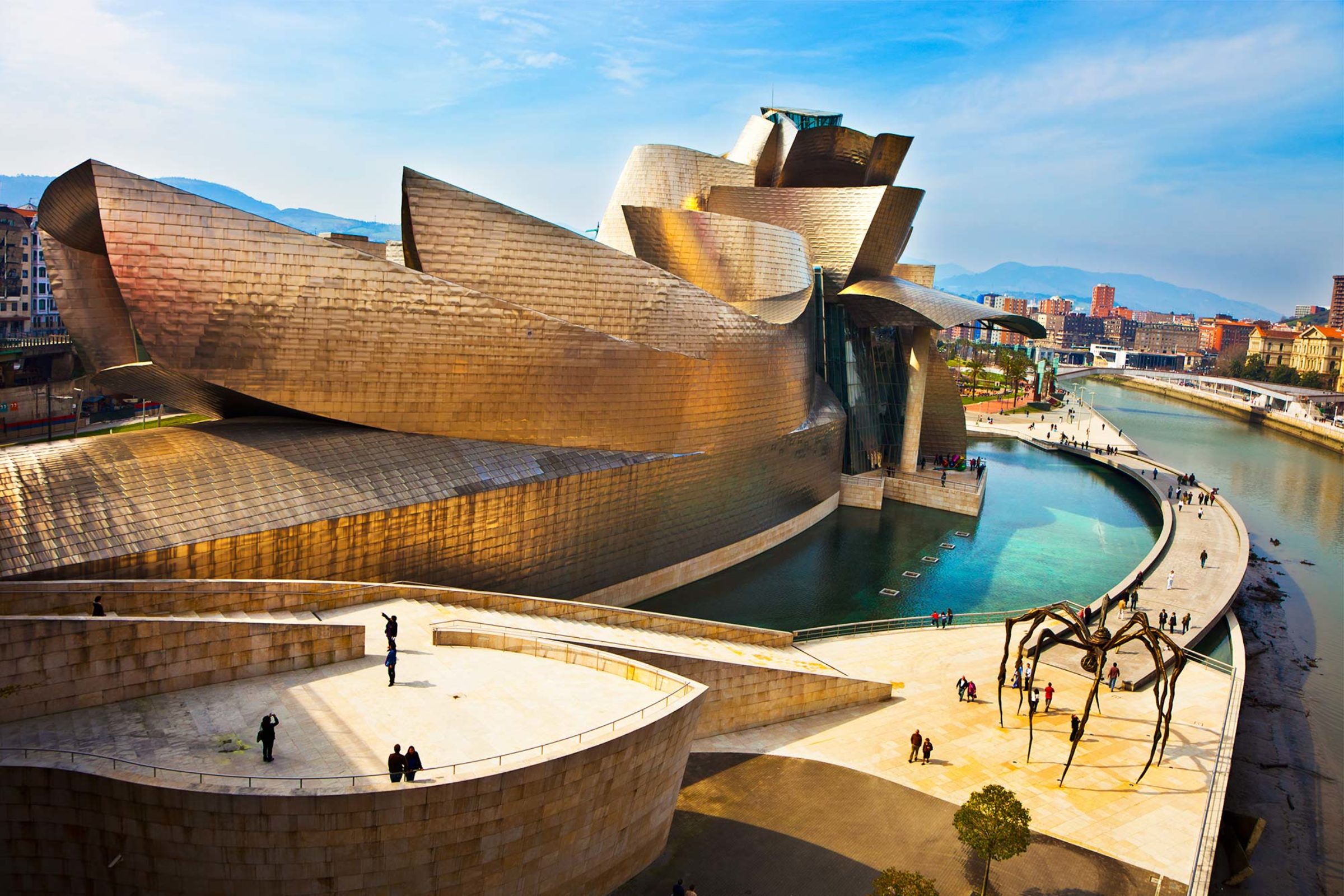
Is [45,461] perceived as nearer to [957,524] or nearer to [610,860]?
[610,860]

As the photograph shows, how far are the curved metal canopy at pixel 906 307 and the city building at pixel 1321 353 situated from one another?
3618 inches

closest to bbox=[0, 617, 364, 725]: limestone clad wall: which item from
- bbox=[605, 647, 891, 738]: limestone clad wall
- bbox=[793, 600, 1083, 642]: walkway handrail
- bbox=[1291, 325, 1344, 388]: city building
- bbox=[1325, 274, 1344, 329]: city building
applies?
bbox=[605, 647, 891, 738]: limestone clad wall

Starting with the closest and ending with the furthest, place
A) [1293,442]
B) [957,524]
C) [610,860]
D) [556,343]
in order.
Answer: [610,860] → [556,343] → [957,524] → [1293,442]

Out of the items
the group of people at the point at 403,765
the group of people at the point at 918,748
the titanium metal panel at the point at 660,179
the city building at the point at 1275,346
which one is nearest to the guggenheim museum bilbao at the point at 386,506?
the group of people at the point at 403,765

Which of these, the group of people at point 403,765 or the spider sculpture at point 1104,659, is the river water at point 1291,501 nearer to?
the spider sculpture at point 1104,659

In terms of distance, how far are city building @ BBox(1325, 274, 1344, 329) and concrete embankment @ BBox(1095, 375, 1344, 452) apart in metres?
59.1

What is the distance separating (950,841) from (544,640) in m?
7.81

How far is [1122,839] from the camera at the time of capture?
591 inches

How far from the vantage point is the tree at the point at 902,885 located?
11.6 metres

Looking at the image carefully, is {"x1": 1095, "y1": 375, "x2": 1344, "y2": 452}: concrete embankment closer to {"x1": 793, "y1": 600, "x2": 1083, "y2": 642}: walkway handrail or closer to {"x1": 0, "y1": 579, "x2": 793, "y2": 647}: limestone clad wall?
{"x1": 793, "y1": 600, "x2": 1083, "y2": 642}: walkway handrail

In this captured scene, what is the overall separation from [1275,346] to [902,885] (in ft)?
474

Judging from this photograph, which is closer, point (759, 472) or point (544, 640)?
point (544, 640)

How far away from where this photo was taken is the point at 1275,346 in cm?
12700

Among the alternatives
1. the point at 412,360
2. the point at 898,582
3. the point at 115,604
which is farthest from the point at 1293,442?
the point at 115,604
